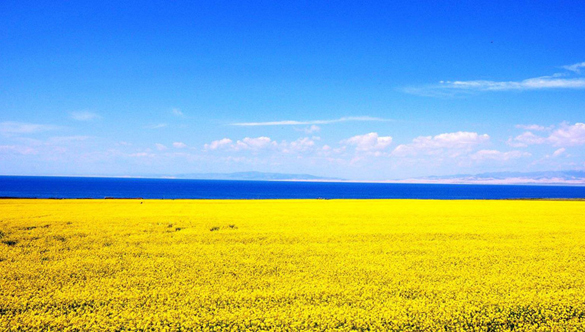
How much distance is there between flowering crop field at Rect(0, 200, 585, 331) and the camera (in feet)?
26.0

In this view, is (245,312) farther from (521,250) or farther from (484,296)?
(521,250)

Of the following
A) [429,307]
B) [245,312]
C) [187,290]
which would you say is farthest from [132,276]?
[429,307]

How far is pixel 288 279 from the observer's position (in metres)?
10.6

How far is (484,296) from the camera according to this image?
9.29 metres

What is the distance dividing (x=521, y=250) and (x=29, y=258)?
62.2 ft

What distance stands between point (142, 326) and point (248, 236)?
998 cm

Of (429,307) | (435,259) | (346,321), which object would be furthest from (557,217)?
(346,321)

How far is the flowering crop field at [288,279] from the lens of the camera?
7918 millimetres

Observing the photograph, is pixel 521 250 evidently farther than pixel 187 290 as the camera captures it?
Yes

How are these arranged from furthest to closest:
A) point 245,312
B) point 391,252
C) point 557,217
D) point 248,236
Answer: point 557,217
point 248,236
point 391,252
point 245,312

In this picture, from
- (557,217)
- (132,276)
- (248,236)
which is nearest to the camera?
(132,276)

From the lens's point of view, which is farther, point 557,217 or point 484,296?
point 557,217

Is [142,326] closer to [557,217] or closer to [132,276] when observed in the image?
[132,276]

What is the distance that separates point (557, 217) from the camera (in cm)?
2645
